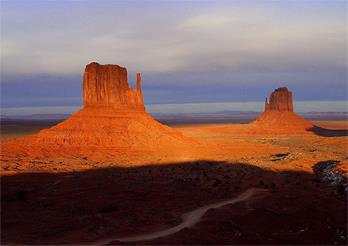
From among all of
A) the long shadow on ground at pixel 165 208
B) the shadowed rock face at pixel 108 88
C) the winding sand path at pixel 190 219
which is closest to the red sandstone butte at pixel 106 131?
the shadowed rock face at pixel 108 88

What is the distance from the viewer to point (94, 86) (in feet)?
234

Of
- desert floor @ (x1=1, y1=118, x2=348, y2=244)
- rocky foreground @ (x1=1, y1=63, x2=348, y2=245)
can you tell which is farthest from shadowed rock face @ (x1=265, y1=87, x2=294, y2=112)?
desert floor @ (x1=1, y1=118, x2=348, y2=244)

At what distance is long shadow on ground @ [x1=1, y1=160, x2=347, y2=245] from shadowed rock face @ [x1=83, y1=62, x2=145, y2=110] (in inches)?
1241

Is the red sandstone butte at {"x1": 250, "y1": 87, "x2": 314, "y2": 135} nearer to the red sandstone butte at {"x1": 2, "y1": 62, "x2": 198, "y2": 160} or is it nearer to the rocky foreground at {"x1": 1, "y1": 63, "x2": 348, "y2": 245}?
the rocky foreground at {"x1": 1, "y1": 63, "x2": 348, "y2": 245}

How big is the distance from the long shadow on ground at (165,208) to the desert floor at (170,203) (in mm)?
54

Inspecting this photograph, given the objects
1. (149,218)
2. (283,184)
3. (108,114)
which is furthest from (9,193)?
(108,114)

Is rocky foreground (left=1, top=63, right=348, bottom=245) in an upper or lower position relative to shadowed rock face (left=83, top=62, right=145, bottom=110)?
lower

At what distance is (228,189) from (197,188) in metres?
2.66

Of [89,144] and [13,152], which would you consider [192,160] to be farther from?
[13,152]

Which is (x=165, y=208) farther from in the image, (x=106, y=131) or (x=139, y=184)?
(x=106, y=131)

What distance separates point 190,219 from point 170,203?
443 cm

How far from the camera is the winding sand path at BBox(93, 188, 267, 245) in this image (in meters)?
20.2

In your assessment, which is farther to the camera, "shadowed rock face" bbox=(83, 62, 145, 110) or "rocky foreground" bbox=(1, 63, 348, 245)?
"shadowed rock face" bbox=(83, 62, 145, 110)

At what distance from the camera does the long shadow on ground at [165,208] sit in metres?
20.0
